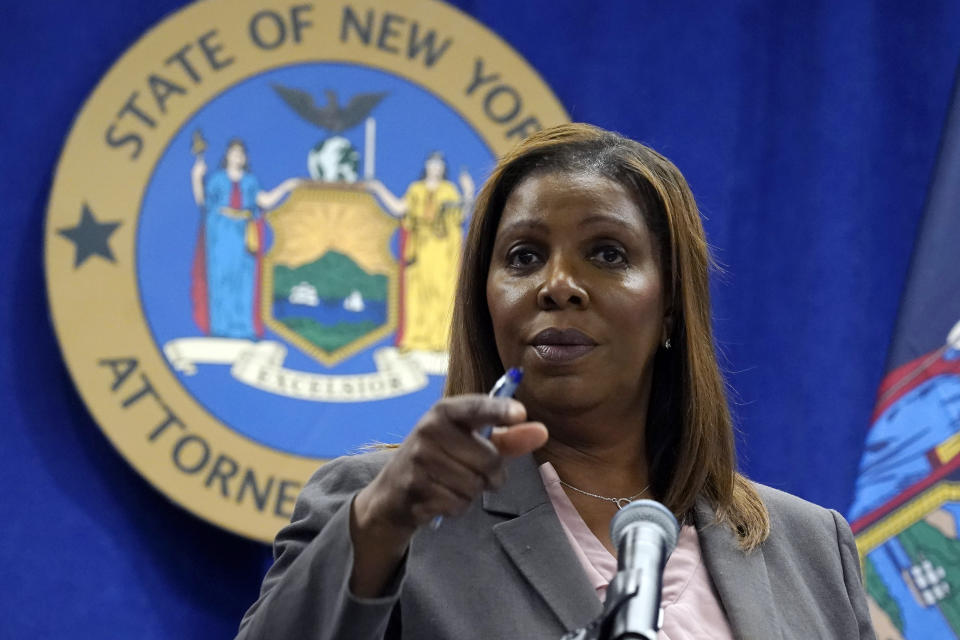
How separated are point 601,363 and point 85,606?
163cm

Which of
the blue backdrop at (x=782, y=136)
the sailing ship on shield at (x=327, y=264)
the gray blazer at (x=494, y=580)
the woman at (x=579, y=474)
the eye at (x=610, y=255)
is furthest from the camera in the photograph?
the blue backdrop at (x=782, y=136)

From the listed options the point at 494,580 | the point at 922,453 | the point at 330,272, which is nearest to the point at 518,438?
the point at 494,580

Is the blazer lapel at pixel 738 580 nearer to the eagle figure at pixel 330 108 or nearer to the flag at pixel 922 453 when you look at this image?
the flag at pixel 922 453

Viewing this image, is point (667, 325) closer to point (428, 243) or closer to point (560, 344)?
point (560, 344)

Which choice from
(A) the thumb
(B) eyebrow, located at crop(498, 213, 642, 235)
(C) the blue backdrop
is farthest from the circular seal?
(A) the thumb

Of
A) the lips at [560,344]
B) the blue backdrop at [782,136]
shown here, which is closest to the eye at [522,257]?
the lips at [560,344]

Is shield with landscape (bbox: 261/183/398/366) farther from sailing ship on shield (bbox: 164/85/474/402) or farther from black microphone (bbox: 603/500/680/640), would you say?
black microphone (bbox: 603/500/680/640)

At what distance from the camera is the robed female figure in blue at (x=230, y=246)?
290cm

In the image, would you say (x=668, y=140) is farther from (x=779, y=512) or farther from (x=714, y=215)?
(x=779, y=512)

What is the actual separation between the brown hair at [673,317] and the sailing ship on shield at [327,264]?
1256 mm

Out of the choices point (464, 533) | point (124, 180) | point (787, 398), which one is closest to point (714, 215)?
point (787, 398)

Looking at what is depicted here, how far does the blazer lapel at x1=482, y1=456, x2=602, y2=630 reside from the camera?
4.50ft

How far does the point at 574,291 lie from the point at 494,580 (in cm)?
34

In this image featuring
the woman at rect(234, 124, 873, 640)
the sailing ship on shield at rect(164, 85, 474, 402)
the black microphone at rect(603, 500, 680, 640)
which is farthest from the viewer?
the sailing ship on shield at rect(164, 85, 474, 402)
